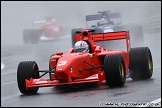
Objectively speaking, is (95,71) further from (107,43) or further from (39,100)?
(107,43)

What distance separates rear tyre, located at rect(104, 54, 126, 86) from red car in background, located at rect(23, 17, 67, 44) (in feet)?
74.8

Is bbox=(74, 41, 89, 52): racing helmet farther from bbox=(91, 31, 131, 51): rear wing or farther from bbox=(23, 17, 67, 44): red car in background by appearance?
bbox=(23, 17, 67, 44): red car in background

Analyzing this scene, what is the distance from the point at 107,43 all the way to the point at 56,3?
2092 cm

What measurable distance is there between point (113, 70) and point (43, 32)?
2528 cm

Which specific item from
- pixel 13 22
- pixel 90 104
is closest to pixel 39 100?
pixel 90 104

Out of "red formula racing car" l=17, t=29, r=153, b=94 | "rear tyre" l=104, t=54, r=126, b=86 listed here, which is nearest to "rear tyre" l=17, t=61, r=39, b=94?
"red formula racing car" l=17, t=29, r=153, b=94

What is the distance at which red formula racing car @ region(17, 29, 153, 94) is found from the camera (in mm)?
12898

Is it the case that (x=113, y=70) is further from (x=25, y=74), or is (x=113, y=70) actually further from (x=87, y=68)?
(x=25, y=74)

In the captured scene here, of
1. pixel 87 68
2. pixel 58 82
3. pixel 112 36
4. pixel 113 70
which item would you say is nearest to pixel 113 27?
pixel 112 36

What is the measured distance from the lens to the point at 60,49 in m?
27.1

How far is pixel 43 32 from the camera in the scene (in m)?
37.9

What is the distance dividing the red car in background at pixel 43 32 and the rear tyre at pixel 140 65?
825 inches

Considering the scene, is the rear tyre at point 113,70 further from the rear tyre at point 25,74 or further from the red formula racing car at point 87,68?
the rear tyre at point 25,74

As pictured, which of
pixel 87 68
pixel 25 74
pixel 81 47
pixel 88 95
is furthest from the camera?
pixel 81 47
